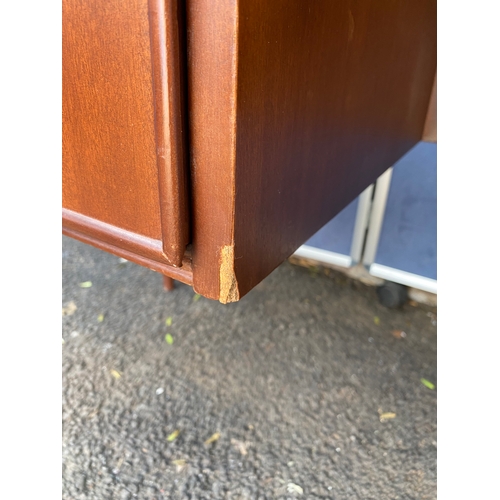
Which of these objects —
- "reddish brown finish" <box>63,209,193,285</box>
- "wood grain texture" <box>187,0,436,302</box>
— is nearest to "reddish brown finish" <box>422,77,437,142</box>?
"wood grain texture" <box>187,0,436,302</box>

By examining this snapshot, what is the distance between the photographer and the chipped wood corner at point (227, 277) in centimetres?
40

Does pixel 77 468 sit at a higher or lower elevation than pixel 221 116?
lower

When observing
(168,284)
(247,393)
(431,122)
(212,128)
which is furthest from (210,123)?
(168,284)

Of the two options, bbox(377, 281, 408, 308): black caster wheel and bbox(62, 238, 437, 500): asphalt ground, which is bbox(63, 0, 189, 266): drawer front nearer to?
bbox(62, 238, 437, 500): asphalt ground

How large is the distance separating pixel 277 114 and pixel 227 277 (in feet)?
0.46

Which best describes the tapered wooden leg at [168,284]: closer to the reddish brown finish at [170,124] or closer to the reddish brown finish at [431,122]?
the reddish brown finish at [431,122]

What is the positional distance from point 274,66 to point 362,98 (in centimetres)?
22

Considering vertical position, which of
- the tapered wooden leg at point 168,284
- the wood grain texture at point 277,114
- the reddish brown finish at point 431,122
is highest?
the wood grain texture at point 277,114

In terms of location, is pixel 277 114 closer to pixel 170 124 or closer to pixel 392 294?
pixel 170 124

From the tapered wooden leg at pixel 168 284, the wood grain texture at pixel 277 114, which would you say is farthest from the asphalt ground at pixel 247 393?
the wood grain texture at pixel 277 114

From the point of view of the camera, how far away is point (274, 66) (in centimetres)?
36
